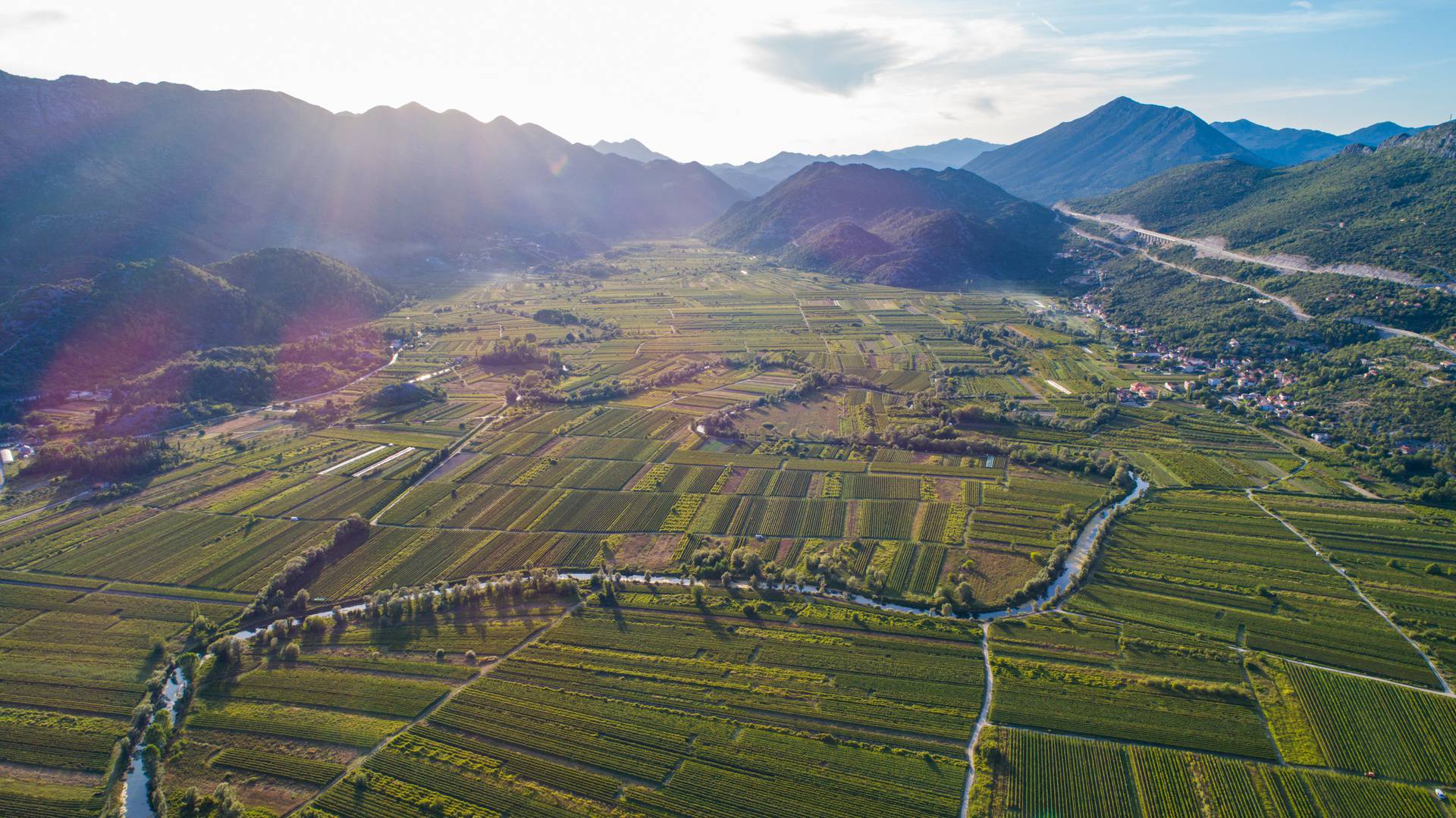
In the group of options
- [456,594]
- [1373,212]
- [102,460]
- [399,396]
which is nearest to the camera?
[456,594]

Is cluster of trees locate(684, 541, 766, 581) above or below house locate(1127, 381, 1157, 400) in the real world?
below

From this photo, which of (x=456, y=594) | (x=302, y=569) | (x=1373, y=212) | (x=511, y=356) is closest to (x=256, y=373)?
(x=511, y=356)

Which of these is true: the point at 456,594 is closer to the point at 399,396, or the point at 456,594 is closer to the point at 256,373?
the point at 399,396

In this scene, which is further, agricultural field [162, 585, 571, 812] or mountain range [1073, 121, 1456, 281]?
mountain range [1073, 121, 1456, 281]

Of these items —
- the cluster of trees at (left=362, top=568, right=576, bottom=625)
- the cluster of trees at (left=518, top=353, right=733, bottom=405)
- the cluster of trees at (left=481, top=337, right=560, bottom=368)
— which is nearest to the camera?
the cluster of trees at (left=362, top=568, right=576, bottom=625)

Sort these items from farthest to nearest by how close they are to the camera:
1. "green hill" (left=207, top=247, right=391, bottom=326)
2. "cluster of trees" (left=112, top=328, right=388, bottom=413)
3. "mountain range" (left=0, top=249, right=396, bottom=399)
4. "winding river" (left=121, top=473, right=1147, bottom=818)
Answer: "green hill" (left=207, top=247, right=391, bottom=326) → "mountain range" (left=0, top=249, right=396, bottom=399) → "cluster of trees" (left=112, top=328, right=388, bottom=413) → "winding river" (left=121, top=473, right=1147, bottom=818)

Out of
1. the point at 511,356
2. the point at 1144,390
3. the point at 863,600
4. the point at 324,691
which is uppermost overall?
the point at 1144,390

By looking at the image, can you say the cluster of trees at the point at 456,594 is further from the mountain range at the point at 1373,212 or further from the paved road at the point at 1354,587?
the mountain range at the point at 1373,212

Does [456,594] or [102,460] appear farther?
[102,460]

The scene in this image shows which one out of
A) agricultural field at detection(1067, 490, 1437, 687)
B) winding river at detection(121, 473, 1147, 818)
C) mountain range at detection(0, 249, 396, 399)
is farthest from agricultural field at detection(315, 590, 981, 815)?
mountain range at detection(0, 249, 396, 399)

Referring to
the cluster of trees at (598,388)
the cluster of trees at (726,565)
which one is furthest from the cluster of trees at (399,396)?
the cluster of trees at (726,565)

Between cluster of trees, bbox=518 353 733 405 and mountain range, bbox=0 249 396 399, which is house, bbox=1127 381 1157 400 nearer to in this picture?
cluster of trees, bbox=518 353 733 405

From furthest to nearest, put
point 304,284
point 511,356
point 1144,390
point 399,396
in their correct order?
point 304,284, point 511,356, point 399,396, point 1144,390

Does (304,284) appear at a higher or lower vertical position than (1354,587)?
higher
